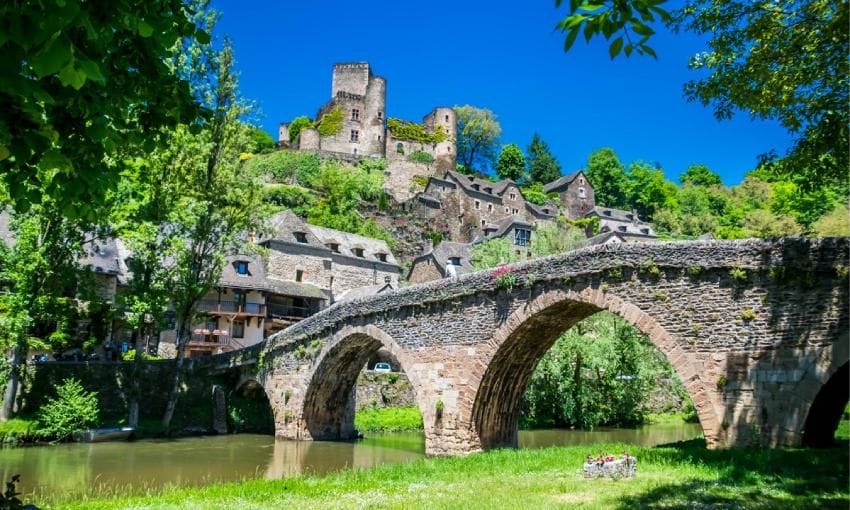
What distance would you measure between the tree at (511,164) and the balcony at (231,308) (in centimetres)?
5312

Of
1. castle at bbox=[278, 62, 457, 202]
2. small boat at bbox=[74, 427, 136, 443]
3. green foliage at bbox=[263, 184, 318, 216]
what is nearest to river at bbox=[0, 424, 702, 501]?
small boat at bbox=[74, 427, 136, 443]

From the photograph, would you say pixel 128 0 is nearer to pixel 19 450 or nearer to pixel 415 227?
pixel 19 450

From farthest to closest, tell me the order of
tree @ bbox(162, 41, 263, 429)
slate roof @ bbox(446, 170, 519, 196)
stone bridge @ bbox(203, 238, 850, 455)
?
slate roof @ bbox(446, 170, 519, 196), tree @ bbox(162, 41, 263, 429), stone bridge @ bbox(203, 238, 850, 455)

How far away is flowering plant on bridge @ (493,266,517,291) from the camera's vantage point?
52.1 feet

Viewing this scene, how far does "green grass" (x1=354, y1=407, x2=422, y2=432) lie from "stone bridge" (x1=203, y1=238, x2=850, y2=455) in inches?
223

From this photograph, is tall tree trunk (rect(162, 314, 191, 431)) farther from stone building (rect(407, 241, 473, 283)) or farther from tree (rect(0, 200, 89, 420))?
stone building (rect(407, 241, 473, 283))

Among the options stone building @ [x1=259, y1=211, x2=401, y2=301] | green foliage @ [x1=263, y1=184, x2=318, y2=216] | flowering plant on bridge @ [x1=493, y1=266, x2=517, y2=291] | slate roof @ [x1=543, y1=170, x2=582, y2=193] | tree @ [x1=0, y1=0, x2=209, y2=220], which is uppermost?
slate roof @ [x1=543, y1=170, x2=582, y2=193]

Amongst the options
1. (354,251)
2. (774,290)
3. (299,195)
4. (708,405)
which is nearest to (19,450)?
(708,405)

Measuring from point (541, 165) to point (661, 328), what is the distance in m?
76.3

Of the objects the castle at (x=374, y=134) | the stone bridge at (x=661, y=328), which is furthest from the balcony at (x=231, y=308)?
the castle at (x=374, y=134)

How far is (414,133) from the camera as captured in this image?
79438 mm

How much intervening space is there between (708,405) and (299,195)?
2101 inches

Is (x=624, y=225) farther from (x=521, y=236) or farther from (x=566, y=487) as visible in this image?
(x=566, y=487)

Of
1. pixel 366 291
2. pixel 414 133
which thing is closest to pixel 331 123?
pixel 414 133
